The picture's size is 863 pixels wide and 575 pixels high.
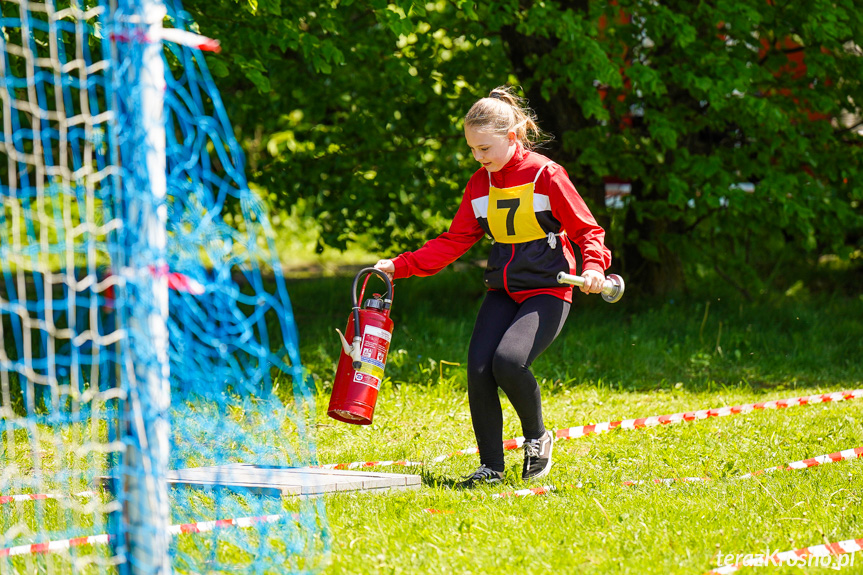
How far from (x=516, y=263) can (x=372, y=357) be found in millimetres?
746

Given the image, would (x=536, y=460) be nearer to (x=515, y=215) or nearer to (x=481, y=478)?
(x=481, y=478)

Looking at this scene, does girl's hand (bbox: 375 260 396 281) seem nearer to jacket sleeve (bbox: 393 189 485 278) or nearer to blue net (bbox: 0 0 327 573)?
jacket sleeve (bbox: 393 189 485 278)

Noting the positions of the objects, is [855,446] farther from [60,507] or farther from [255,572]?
[60,507]

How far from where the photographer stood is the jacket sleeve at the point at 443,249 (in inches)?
172

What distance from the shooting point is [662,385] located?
689cm

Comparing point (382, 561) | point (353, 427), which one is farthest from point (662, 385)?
point (382, 561)

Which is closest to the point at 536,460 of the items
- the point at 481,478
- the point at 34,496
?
the point at 481,478

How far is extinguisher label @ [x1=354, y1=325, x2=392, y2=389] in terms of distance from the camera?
13.6 ft

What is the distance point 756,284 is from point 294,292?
495 centimetres

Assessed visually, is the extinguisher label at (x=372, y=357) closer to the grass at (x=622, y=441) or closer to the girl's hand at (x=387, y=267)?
the girl's hand at (x=387, y=267)

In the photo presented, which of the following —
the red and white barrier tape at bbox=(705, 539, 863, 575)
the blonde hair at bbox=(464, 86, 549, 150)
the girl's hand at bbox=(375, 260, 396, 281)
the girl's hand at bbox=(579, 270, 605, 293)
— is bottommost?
the red and white barrier tape at bbox=(705, 539, 863, 575)

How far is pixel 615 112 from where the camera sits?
8547mm

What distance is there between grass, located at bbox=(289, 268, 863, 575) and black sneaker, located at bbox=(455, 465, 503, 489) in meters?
0.09

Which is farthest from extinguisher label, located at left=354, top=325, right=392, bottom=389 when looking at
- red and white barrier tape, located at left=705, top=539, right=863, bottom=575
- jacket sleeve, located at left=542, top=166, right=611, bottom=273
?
red and white barrier tape, located at left=705, top=539, right=863, bottom=575
